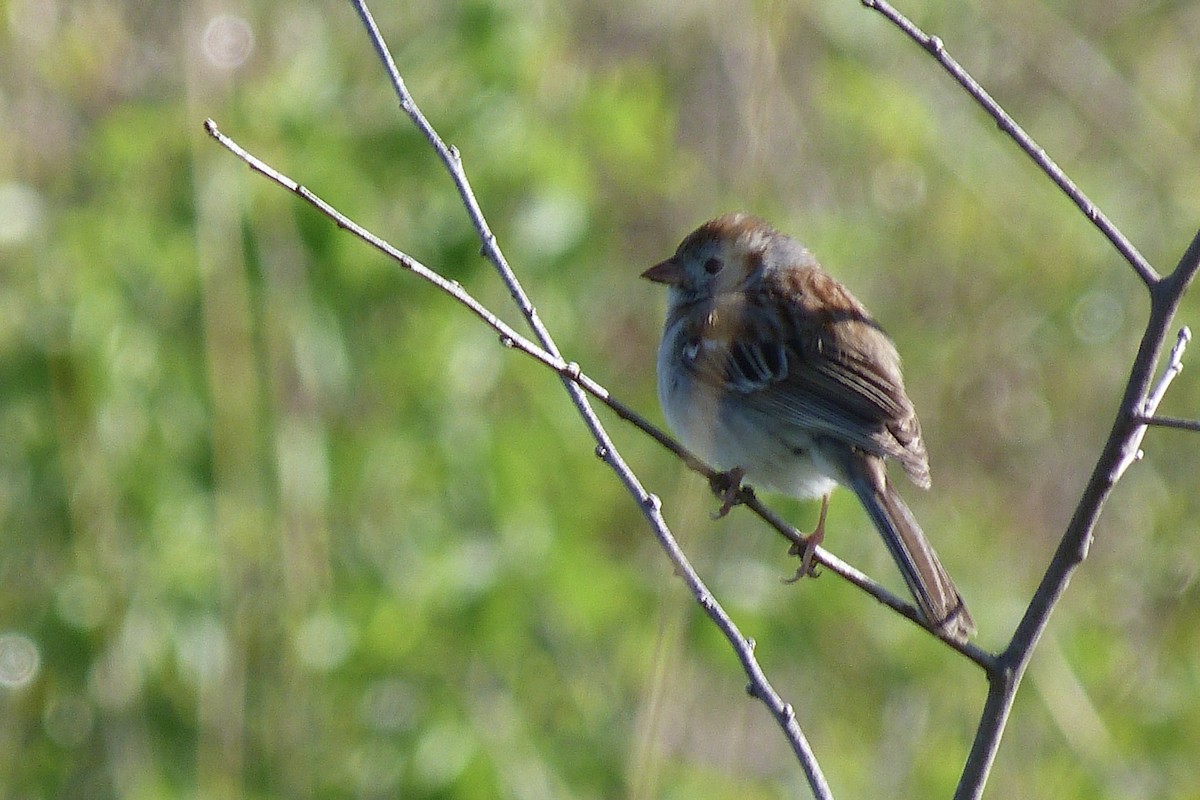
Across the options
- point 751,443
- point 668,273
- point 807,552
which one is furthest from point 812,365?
point 807,552

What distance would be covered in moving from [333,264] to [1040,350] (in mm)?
3076

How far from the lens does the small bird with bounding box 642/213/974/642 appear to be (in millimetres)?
2822

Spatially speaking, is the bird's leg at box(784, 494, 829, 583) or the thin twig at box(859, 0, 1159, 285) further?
the bird's leg at box(784, 494, 829, 583)

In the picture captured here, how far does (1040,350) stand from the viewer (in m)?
5.36

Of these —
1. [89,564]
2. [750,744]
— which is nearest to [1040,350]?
[750,744]

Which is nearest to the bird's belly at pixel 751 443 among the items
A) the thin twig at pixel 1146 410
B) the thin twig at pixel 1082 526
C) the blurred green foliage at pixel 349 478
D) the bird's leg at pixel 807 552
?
the bird's leg at pixel 807 552

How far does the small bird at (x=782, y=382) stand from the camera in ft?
9.26

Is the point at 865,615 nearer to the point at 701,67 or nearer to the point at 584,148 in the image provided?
the point at 584,148

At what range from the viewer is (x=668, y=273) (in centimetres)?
333

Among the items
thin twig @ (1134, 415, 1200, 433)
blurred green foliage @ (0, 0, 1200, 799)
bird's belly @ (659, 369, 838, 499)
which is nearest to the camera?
thin twig @ (1134, 415, 1200, 433)

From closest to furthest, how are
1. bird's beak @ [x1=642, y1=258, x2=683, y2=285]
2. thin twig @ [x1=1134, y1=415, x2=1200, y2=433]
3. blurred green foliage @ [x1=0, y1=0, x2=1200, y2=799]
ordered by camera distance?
thin twig @ [x1=1134, y1=415, x2=1200, y2=433]
blurred green foliage @ [x1=0, y1=0, x2=1200, y2=799]
bird's beak @ [x1=642, y1=258, x2=683, y2=285]

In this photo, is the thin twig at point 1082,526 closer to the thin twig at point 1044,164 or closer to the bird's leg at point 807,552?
the thin twig at point 1044,164

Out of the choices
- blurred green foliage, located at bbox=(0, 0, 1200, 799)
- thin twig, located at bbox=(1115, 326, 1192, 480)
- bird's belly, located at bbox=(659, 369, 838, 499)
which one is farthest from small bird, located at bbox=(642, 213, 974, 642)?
thin twig, located at bbox=(1115, 326, 1192, 480)

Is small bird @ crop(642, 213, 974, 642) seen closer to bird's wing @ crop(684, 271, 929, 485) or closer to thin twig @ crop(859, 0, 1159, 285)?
bird's wing @ crop(684, 271, 929, 485)
